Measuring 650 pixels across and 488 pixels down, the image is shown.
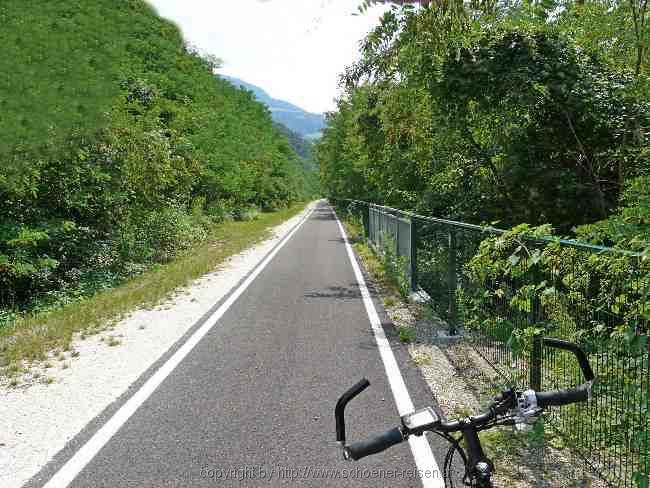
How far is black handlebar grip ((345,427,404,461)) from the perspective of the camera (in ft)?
4.73

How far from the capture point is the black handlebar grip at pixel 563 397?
153 cm

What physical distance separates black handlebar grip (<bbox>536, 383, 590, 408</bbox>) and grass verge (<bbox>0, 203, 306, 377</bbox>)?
6089mm

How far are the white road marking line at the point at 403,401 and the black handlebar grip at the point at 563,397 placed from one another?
208 cm

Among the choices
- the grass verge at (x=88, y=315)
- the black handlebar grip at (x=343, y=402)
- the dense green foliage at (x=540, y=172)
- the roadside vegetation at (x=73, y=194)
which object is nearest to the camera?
the black handlebar grip at (x=343, y=402)

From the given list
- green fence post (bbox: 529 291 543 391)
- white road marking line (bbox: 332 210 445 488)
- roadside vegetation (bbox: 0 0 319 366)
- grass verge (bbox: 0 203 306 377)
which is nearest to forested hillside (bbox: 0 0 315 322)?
roadside vegetation (bbox: 0 0 319 366)

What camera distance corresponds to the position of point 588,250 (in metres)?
3.40

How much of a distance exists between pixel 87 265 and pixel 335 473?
12370 millimetres

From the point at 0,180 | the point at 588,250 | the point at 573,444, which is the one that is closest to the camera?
the point at 588,250

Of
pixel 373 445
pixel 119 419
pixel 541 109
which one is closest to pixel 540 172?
pixel 541 109

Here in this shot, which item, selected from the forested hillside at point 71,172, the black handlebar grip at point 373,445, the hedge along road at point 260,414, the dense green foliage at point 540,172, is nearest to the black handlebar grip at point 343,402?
the black handlebar grip at point 373,445

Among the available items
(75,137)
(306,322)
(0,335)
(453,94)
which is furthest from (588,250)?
(75,137)

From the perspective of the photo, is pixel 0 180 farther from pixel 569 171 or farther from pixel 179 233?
pixel 569 171

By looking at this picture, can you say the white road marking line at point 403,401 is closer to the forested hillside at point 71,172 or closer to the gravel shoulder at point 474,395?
the gravel shoulder at point 474,395

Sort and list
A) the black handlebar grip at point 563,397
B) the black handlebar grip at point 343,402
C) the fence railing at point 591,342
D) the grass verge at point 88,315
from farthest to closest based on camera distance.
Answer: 1. the grass verge at point 88,315
2. the fence railing at point 591,342
3. the black handlebar grip at point 563,397
4. the black handlebar grip at point 343,402
